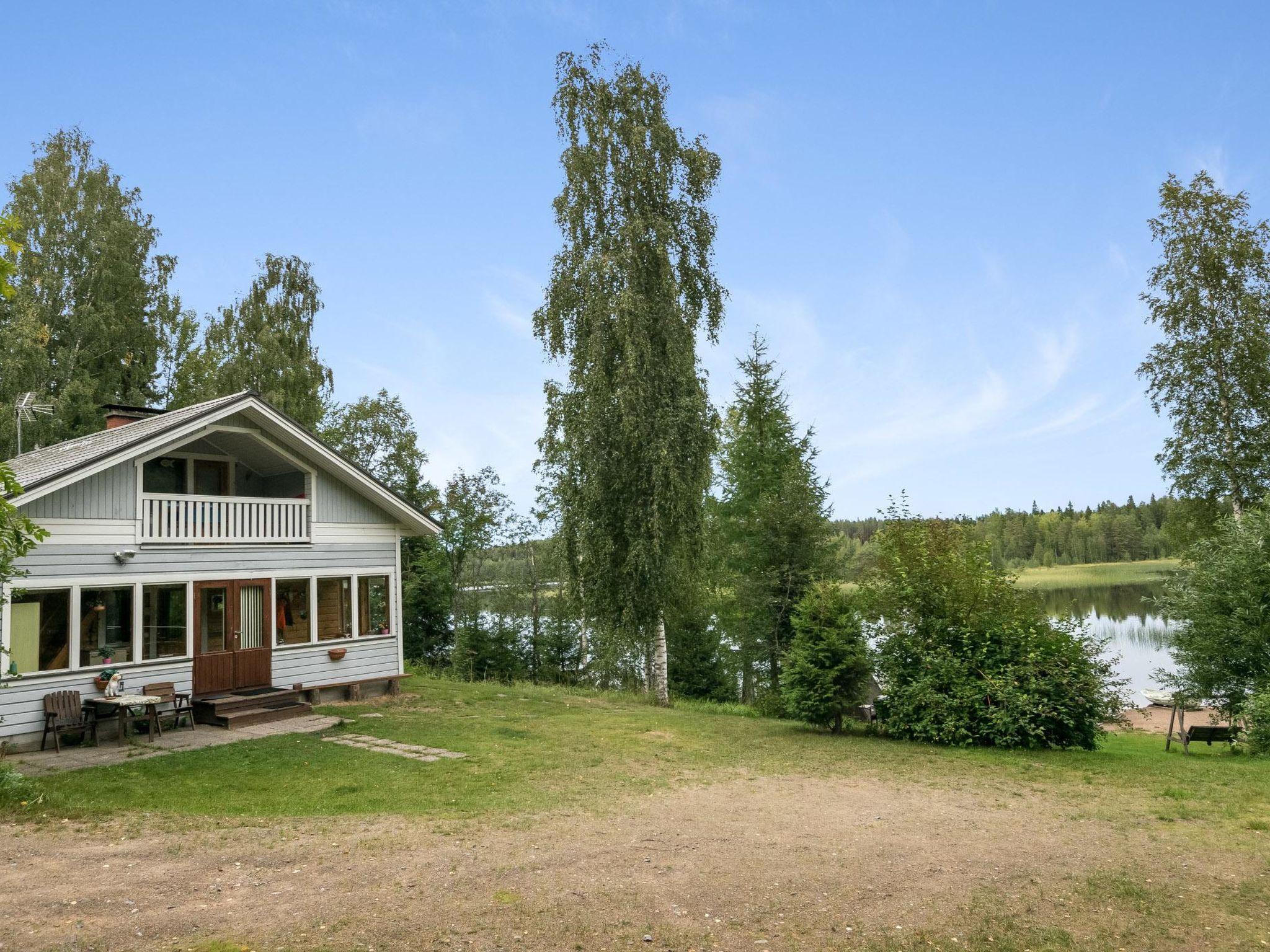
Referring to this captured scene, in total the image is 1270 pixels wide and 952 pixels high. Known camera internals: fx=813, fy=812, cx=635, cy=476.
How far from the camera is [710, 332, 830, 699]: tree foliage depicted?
23062mm

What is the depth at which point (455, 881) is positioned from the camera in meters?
5.68

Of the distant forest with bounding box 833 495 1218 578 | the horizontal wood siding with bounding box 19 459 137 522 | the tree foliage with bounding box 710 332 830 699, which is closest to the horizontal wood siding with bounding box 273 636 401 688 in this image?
the horizontal wood siding with bounding box 19 459 137 522

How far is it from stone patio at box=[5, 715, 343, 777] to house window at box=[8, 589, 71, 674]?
127cm

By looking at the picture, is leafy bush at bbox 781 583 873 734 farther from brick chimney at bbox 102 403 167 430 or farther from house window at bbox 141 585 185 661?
brick chimney at bbox 102 403 167 430

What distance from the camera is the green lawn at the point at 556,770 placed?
8.41 metres

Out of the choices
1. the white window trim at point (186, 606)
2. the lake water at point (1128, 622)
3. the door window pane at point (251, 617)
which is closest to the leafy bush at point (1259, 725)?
the lake water at point (1128, 622)

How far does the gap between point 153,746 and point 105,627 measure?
7.98 ft

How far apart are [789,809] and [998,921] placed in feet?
11.1

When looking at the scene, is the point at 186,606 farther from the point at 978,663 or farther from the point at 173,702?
the point at 978,663

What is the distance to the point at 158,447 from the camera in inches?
516

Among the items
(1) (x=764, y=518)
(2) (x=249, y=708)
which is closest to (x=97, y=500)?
(2) (x=249, y=708)

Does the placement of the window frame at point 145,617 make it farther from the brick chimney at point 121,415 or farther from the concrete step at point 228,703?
the brick chimney at point 121,415

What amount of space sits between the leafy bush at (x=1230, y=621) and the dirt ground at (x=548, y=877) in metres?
8.88

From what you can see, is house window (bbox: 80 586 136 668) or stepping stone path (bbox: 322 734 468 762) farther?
house window (bbox: 80 586 136 668)
